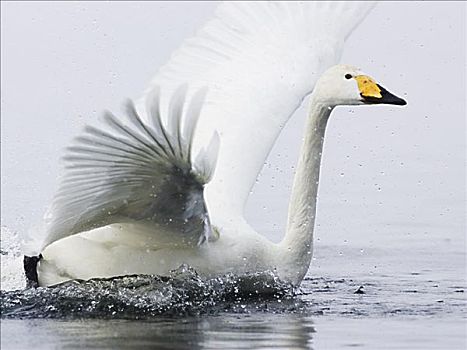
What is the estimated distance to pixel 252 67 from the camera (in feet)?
42.0

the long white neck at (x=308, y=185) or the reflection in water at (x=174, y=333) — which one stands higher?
the long white neck at (x=308, y=185)

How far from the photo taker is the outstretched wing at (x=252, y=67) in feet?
39.2

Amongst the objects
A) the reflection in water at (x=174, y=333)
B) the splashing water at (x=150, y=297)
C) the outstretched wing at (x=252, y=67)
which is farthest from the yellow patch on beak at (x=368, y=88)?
the reflection in water at (x=174, y=333)

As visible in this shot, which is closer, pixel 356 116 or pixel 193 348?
pixel 193 348

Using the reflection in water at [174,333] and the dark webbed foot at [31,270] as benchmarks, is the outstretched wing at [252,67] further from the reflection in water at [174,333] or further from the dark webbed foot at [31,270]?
the reflection in water at [174,333]

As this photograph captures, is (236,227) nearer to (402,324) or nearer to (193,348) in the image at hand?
(402,324)

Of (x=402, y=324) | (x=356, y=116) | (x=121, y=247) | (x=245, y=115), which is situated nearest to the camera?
(x=402, y=324)

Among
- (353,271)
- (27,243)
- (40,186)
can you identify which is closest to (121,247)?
(27,243)

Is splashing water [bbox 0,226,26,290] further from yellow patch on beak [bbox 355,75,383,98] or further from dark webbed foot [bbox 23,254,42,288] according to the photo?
yellow patch on beak [bbox 355,75,383,98]

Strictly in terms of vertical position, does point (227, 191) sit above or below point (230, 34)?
below

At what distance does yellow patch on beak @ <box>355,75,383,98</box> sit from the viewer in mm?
10875

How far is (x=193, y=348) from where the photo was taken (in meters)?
8.15

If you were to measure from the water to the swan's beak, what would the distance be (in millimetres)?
1250

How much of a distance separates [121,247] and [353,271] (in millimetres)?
2218
